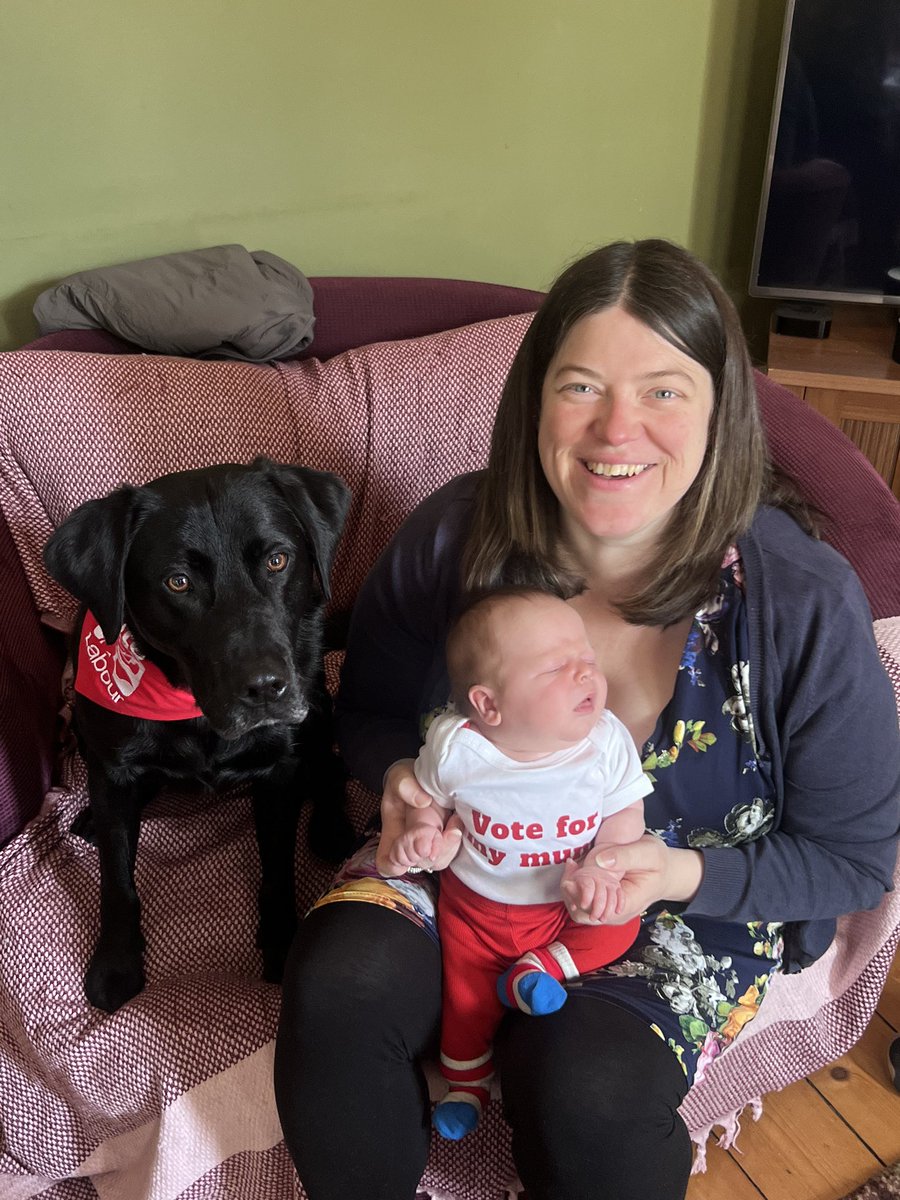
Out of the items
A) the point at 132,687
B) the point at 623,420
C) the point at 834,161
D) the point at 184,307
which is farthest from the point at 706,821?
the point at 834,161

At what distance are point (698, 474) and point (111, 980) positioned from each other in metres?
0.96

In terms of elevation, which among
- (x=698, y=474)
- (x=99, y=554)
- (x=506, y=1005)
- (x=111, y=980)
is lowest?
(x=111, y=980)

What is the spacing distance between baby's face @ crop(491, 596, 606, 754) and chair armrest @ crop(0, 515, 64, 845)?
2.46 feet

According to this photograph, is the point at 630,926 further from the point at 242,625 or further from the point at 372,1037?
the point at 242,625

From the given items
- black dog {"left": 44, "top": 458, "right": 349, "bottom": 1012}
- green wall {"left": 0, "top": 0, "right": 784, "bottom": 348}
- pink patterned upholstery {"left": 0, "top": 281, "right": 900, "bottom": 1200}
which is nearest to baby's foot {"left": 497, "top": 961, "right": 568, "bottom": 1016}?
pink patterned upholstery {"left": 0, "top": 281, "right": 900, "bottom": 1200}

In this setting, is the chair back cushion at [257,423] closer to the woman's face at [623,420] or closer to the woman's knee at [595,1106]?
the woman's face at [623,420]

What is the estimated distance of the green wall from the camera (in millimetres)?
1840

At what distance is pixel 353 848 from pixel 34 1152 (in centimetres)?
56

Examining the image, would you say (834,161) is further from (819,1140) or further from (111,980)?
(111,980)

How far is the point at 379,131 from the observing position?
2.16 metres

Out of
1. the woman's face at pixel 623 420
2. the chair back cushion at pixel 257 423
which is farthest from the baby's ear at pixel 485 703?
the chair back cushion at pixel 257 423

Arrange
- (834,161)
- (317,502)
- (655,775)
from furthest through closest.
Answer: (834,161)
(317,502)
(655,775)

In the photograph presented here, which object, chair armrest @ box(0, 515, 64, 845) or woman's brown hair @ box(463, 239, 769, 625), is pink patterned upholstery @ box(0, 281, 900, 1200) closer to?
chair armrest @ box(0, 515, 64, 845)

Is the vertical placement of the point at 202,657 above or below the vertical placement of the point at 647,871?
above
